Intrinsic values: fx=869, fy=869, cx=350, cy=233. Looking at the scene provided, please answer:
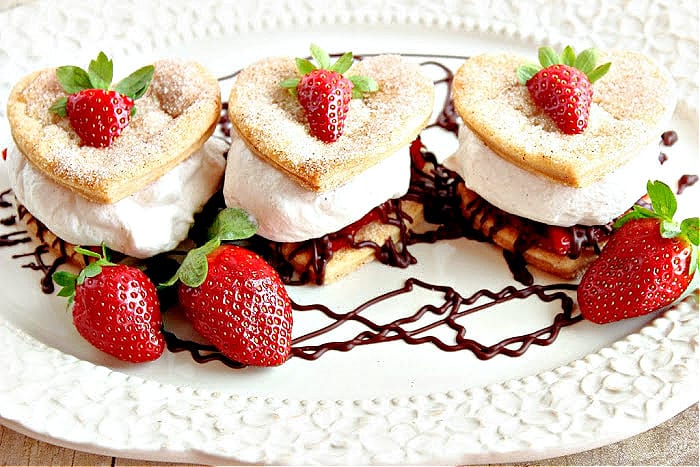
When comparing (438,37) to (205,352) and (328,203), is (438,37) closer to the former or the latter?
(328,203)

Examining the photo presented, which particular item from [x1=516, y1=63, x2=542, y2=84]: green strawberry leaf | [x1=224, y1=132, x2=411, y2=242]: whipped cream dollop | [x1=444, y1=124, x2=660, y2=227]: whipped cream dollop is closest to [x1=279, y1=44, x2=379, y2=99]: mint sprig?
[x1=224, y1=132, x2=411, y2=242]: whipped cream dollop

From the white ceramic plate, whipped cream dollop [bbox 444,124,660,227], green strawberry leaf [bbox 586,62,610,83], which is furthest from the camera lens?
green strawberry leaf [bbox 586,62,610,83]

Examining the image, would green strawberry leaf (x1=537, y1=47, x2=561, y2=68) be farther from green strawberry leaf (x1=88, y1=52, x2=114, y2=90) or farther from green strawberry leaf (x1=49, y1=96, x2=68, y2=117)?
green strawberry leaf (x1=49, y1=96, x2=68, y2=117)

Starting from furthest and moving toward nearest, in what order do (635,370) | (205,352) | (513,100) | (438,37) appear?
(438,37), (513,100), (205,352), (635,370)

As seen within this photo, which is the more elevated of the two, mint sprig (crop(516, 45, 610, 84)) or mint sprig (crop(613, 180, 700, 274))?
mint sprig (crop(516, 45, 610, 84))

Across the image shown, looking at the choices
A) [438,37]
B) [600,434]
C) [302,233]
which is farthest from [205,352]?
[438,37]

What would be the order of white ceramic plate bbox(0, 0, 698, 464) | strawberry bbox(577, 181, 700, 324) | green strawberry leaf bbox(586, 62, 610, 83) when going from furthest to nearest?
green strawberry leaf bbox(586, 62, 610, 83) < strawberry bbox(577, 181, 700, 324) < white ceramic plate bbox(0, 0, 698, 464)

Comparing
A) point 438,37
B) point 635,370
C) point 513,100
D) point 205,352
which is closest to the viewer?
point 635,370
